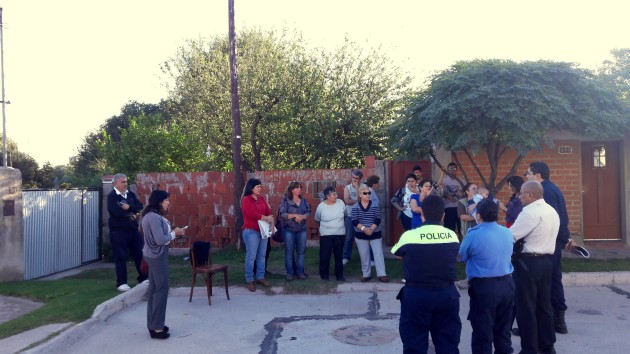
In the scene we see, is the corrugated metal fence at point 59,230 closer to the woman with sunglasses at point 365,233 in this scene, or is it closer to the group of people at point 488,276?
the woman with sunglasses at point 365,233

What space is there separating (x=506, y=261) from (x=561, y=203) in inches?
75.0

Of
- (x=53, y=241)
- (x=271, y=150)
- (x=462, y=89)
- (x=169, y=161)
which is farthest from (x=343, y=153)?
(x=53, y=241)

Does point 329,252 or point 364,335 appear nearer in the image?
point 364,335

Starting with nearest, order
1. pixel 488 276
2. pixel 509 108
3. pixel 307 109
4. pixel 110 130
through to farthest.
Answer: pixel 488 276
pixel 509 108
pixel 307 109
pixel 110 130

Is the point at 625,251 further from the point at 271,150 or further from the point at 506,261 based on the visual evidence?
the point at 271,150

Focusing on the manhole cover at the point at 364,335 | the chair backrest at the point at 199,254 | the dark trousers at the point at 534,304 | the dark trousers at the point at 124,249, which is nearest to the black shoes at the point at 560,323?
the dark trousers at the point at 534,304

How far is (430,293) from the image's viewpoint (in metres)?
4.88

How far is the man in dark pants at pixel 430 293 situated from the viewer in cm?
489

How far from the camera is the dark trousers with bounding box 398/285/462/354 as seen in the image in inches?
192

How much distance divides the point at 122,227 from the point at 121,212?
1.00 ft

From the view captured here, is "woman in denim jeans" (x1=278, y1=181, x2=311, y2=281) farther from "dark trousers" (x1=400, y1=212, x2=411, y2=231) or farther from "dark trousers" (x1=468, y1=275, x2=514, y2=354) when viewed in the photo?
"dark trousers" (x1=468, y1=275, x2=514, y2=354)

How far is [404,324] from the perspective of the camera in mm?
4988

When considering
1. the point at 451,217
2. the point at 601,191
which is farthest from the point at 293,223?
the point at 601,191

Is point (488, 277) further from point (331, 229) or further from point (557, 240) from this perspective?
point (331, 229)
